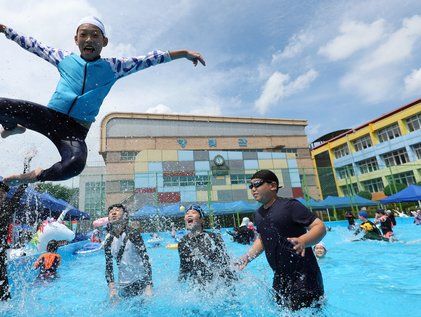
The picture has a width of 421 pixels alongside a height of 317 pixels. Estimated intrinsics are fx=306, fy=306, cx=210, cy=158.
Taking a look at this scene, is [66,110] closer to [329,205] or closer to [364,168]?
[329,205]

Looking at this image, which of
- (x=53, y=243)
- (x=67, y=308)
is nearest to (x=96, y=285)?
(x=53, y=243)

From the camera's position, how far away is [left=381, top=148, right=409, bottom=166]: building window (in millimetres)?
38616

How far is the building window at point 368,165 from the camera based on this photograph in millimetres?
43169

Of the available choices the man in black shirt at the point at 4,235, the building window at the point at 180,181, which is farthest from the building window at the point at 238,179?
the man in black shirt at the point at 4,235

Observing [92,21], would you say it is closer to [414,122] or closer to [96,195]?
[96,195]

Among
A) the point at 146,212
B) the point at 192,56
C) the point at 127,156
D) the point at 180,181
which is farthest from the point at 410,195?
the point at 127,156

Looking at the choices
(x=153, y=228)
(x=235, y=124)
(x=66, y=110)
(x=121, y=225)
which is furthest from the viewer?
(x=235, y=124)

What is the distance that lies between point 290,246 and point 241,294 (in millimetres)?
1468

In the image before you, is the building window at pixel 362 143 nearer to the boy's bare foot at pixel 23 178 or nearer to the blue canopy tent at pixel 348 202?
the blue canopy tent at pixel 348 202

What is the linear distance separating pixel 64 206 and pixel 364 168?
42007 mm

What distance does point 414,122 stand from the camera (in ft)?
120

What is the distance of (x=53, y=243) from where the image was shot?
764 cm

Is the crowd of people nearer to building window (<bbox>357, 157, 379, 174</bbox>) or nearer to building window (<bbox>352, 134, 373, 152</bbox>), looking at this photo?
building window (<bbox>357, 157, 379, 174</bbox>)

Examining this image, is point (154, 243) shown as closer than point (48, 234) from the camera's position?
No
